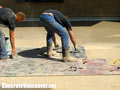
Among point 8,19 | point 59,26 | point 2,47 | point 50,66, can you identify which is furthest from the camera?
point 2,47

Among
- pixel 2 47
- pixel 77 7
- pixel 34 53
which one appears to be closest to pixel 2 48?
pixel 2 47

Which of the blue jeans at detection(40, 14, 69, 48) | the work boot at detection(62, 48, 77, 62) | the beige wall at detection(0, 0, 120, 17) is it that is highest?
the beige wall at detection(0, 0, 120, 17)

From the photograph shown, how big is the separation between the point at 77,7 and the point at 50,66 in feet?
20.1

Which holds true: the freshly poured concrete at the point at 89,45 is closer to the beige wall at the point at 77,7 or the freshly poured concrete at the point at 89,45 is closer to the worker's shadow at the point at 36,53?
the worker's shadow at the point at 36,53

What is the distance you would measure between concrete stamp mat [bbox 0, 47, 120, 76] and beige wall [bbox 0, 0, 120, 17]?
4955 millimetres

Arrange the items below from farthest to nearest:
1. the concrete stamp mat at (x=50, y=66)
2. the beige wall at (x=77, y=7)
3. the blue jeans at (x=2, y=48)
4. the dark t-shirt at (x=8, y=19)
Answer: the beige wall at (x=77, y=7) → the blue jeans at (x=2, y=48) → the dark t-shirt at (x=8, y=19) → the concrete stamp mat at (x=50, y=66)

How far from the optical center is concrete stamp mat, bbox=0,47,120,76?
21.8ft

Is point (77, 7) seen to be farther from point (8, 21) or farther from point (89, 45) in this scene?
point (8, 21)

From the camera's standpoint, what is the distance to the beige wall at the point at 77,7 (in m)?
12.7

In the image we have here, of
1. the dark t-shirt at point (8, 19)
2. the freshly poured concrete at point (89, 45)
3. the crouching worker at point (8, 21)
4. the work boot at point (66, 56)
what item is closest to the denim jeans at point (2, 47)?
the crouching worker at point (8, 21)

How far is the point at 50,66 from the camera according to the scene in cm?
707

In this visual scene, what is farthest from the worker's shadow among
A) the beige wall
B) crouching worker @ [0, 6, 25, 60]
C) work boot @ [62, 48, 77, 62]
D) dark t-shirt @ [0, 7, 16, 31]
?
the beige wall

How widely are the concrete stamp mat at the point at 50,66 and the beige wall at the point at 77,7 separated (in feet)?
16.3

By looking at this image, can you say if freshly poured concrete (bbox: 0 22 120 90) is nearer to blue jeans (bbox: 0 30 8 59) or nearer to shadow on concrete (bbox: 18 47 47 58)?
shadow on concrete (bbox: 18 47 47 58)
